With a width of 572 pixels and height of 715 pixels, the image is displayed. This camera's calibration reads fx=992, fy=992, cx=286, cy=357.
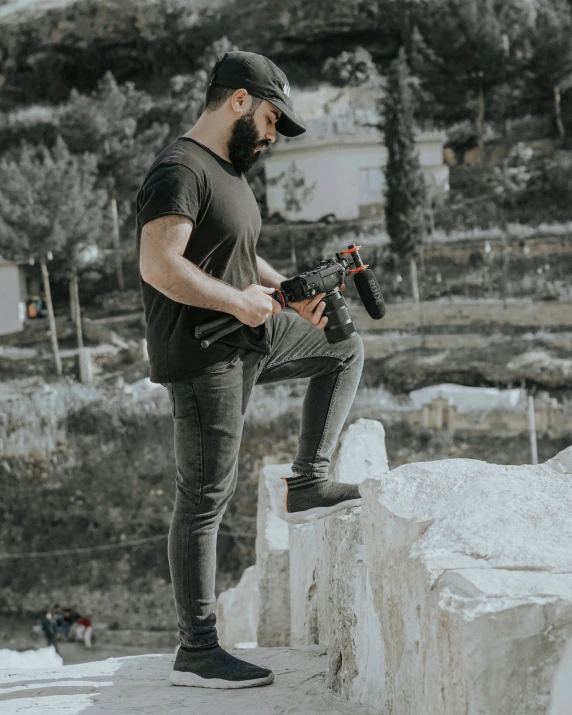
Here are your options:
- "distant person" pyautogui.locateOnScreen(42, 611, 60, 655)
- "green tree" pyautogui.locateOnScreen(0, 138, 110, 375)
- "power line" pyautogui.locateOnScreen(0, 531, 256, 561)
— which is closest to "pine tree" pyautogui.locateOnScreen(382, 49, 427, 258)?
"green tree" pyautogui.locateOnScreen(0, 138, 110, 375)

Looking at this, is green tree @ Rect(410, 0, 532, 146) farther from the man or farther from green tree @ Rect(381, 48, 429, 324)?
the man

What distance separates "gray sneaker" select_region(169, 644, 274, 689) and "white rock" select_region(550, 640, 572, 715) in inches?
41.7

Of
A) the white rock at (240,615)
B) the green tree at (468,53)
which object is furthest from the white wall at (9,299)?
the white rock at (240,615)

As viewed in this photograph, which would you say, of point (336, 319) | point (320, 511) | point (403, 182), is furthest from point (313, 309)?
point (403, 182)

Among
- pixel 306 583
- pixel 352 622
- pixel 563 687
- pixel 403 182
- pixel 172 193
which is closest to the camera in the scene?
pixel 563 687

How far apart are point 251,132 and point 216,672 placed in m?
1.43

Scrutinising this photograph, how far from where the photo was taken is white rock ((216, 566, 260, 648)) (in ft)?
20.1

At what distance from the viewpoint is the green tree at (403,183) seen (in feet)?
43.7

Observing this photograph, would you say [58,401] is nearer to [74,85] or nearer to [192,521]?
[74,85]

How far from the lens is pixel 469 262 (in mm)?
13094

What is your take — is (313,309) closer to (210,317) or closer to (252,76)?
(210,317)

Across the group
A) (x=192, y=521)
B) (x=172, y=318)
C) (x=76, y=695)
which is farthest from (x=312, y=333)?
(x=76, y=695)

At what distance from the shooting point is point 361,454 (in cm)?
432

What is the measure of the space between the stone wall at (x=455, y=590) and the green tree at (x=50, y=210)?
37.9ft
